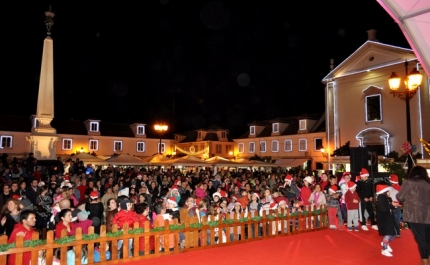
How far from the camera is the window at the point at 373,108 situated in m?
33.6

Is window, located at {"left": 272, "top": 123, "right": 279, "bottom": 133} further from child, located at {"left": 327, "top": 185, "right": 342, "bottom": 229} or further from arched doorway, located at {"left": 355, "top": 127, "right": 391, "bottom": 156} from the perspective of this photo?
child, located at {"left": 327, "top": 185, "right": 342, "bottom": 229}

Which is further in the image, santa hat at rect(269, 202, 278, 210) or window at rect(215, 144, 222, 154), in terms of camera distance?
window at rect(215, 144, 222, 154)

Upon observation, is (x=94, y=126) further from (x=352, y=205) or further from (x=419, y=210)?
(x=419, y=210)

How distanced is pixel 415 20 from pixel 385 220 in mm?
4653

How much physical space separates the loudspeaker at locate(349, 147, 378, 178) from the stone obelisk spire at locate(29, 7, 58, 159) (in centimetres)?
1631

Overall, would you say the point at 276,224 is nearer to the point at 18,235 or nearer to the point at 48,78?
the point at 18,235

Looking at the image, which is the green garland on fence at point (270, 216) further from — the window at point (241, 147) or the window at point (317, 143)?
the window at point (241, 147)

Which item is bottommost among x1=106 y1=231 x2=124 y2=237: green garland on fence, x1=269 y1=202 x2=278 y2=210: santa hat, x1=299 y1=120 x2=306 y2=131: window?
x1=106 y1=231 x2=124 y2=237: green garland on fence

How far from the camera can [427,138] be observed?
96.3 feet

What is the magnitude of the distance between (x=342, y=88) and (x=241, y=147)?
22214 millimetres

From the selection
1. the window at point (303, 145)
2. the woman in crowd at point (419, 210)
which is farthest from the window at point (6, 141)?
the woman in crowd at point (419, 210)

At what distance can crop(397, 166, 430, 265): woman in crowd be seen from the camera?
6566 mm

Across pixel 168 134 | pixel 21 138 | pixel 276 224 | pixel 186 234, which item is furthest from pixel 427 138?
pixel 21 138

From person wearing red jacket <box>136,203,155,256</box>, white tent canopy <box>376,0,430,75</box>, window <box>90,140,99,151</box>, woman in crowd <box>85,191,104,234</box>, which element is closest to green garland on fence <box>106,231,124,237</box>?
person wearing red jacket <box>136,203,155,256</box>
